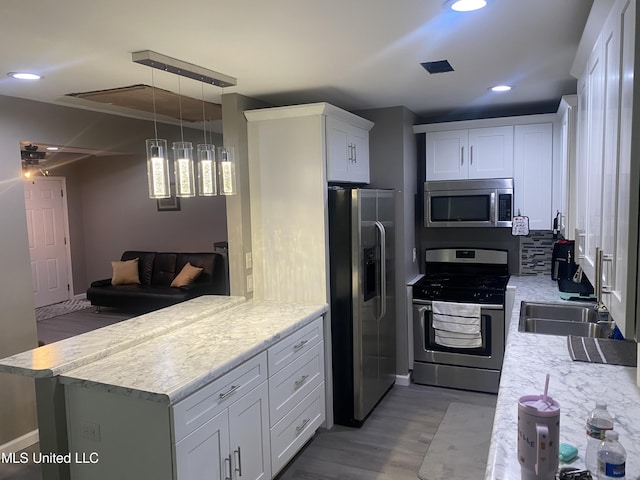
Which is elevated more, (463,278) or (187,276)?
(463,278)

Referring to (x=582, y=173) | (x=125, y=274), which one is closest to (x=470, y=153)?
(x=582, y=173)

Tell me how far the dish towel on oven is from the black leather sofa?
11.3 ft

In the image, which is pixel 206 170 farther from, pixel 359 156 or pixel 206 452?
pixel 359 156

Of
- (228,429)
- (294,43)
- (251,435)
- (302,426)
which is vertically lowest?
(302,426)

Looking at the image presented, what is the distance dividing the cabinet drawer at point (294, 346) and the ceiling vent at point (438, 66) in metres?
1.74

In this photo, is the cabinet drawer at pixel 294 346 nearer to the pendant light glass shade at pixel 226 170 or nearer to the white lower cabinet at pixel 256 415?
the white lower cabinet at pixel 256 415

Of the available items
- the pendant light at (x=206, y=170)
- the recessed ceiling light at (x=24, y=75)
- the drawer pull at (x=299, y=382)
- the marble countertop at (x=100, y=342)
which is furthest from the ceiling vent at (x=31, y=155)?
the drawer pull at (x=299, y=382)

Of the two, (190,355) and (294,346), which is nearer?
(190,355)

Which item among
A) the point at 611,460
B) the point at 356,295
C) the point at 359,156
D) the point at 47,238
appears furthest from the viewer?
the point at 47,238

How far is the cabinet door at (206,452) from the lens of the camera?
1.97 meters

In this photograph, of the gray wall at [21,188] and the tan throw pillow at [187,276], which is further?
the tan throw pillow at [187,276]

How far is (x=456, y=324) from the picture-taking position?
13.2 feet

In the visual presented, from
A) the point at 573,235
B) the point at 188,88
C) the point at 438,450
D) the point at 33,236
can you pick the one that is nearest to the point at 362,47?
the point at 188,88

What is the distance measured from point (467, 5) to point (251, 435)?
220 centimetres
